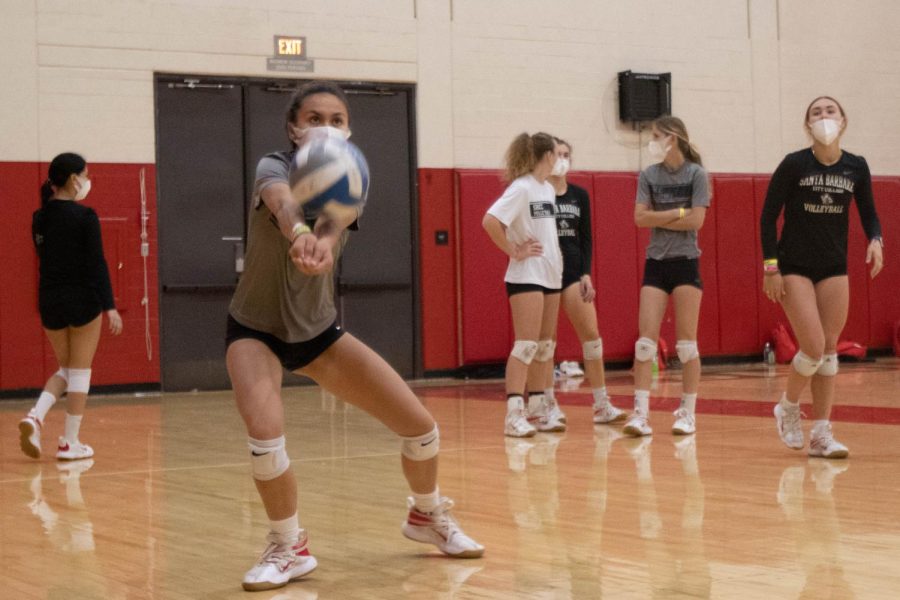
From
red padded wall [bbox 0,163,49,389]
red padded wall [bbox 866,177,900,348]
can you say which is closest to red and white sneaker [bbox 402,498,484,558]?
red padded wall [bbox 0,163,49,389]

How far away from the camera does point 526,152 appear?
867 cm

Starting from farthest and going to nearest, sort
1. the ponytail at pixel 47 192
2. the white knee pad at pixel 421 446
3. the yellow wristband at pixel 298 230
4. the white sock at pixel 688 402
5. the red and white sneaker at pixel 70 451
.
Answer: the white sock at pixel 688 402 < the ponytail at pixel 47 192 < the red and white sneaker at pixel 70 451 < the white knee pad at pixel 421 446 < the yellow wristband at pixel 298 230

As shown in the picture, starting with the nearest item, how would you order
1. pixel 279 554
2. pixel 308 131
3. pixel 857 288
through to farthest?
pixel 308 131 → pixel 279 554 → pixel 857 288

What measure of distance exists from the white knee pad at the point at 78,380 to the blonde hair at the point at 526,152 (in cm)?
314

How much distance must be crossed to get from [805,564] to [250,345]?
1.99 m

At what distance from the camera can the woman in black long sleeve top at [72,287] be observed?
795cm

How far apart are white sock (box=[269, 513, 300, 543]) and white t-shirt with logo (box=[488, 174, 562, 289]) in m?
4.39

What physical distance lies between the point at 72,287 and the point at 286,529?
4161 mm

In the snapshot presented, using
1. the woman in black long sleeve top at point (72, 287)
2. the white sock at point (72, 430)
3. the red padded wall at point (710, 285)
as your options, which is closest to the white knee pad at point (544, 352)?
the woman in black long sleeve top at point (72, 287)

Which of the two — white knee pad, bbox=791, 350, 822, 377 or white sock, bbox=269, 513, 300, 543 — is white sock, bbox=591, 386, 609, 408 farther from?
white sock, bbox=269, 513, 300, 543

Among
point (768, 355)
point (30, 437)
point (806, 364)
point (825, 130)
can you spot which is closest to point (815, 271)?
point (806, 364)

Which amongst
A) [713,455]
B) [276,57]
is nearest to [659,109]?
[276,57]

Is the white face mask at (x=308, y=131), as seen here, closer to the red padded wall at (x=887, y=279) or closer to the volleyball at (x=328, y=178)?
the volleyball at (x=328, y=178)

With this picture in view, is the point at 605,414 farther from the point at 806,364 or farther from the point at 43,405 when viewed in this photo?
the point at 43,405
